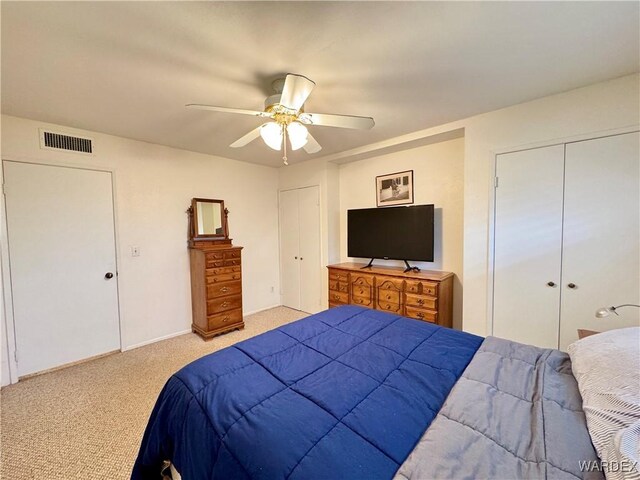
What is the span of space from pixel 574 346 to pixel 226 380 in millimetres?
1674

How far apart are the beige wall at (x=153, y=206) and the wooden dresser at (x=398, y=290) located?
1618 millimetres

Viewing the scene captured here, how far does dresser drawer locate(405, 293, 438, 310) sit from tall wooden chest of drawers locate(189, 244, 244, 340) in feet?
7.04

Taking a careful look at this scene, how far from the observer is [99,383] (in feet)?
7.69

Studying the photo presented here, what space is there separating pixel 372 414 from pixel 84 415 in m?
2.26

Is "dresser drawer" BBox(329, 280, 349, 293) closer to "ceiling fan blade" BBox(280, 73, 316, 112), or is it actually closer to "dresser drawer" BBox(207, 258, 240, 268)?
"dresser drawer" BBox(207, 258, 240, 268)

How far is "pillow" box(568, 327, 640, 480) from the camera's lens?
688 mm

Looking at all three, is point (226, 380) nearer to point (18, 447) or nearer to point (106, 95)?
point (18, 447)

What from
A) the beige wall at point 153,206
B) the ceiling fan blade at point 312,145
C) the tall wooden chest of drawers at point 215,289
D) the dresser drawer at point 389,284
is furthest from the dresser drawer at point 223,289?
the ceiling fan blade at point 312,145

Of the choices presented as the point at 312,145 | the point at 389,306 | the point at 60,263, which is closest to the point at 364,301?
the point at 389,306

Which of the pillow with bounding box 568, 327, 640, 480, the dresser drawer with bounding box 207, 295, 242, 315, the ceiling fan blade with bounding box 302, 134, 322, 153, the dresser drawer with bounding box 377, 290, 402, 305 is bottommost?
the dresser drawer with bounding box 207, 295, 242, 315

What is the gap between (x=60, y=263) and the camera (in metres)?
2.61

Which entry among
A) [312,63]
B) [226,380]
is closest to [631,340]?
[226,380]

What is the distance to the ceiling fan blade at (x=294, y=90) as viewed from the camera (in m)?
1.45

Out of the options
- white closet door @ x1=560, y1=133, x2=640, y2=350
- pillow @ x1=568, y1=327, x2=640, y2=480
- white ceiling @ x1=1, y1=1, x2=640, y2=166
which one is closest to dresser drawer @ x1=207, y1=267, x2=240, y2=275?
white ceiling @ x1=1, y1=1, x2=640, y2=166
